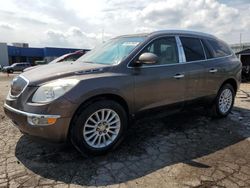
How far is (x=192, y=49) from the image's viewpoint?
4902 mm

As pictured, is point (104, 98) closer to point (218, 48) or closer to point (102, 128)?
point (102, 128)

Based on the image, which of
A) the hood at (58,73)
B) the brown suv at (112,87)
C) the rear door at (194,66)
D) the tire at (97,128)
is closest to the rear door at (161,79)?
the brown suv at (112,87)

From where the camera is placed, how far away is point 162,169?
10.8ft

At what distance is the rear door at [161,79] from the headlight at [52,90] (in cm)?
110

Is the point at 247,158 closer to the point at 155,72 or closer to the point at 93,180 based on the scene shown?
the point at 155,72

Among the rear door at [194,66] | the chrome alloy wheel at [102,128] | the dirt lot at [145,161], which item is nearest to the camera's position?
the dirt lot at [145,161]

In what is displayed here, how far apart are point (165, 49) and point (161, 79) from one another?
2.04 ft

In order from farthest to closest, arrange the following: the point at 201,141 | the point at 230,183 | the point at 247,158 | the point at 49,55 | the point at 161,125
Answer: the point at 49,55
the point at 161,125
the point at 201,141
the point at 247,158
the point at 230,183

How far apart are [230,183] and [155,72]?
1982mm

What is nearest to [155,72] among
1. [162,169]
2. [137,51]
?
[137,51]

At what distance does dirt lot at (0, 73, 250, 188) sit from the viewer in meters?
3.00

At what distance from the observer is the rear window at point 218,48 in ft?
17.5

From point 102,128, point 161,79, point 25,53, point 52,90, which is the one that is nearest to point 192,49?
point 161,79

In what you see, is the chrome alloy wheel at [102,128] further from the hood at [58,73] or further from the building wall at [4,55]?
the building wall at [4,55]
